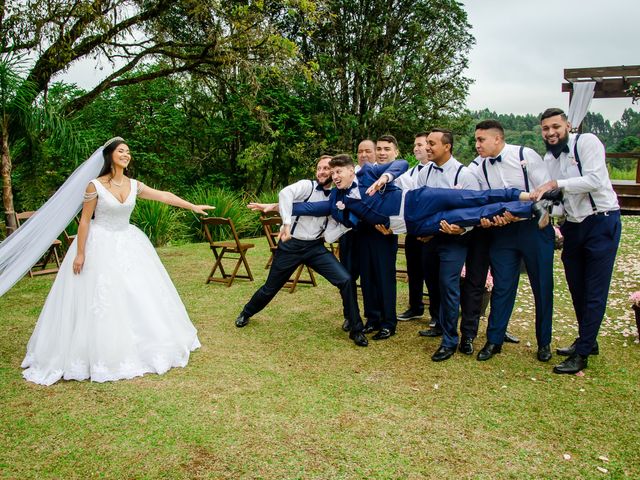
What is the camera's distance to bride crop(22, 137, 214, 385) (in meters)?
4.38

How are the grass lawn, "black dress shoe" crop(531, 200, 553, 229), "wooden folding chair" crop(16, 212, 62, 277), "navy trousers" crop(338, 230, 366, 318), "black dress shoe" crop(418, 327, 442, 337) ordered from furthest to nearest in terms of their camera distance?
1. "wooden folding chair" crop(16, 212, 62, 277)
2. "navy trousers" crop(338, 230, 366, 318)
3. "black dress shoe" crop(418, 327, 442, 337)
4. "black dress shoe" crop(531, 200, 553, 229)
5. the grass lawn

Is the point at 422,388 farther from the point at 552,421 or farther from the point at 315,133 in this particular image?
the point at 315,133

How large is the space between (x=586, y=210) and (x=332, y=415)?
264 cm

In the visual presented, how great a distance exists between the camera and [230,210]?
43.5ft

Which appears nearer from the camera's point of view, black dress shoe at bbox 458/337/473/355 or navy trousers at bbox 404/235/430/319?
black dress shoe at bbox 458/337/473/355

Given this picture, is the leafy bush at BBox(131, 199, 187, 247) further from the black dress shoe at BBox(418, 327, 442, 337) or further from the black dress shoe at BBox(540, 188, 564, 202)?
the black dress shoe at BBox(540, 188, 564, 202)

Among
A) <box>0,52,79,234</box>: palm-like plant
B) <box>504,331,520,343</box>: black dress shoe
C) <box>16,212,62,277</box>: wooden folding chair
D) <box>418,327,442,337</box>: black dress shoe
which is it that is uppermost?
<box>0,52,79,234</box>: palm-like plant

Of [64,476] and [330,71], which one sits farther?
[330,71]

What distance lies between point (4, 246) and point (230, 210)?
28.0ft

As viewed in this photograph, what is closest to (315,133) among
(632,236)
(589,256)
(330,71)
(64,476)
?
(330,71)

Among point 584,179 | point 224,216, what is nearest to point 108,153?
point 584,179

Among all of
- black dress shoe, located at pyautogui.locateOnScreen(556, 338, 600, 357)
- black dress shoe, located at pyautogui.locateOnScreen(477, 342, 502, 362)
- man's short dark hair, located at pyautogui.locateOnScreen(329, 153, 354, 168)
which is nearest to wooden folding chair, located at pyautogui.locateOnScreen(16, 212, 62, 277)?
→ man's short dark hair, located at pyautogui.locateOnScreen(329, 153, 354, 168)

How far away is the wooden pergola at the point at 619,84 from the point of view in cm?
1398

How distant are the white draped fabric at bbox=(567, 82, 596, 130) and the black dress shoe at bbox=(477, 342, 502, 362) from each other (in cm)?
1215
